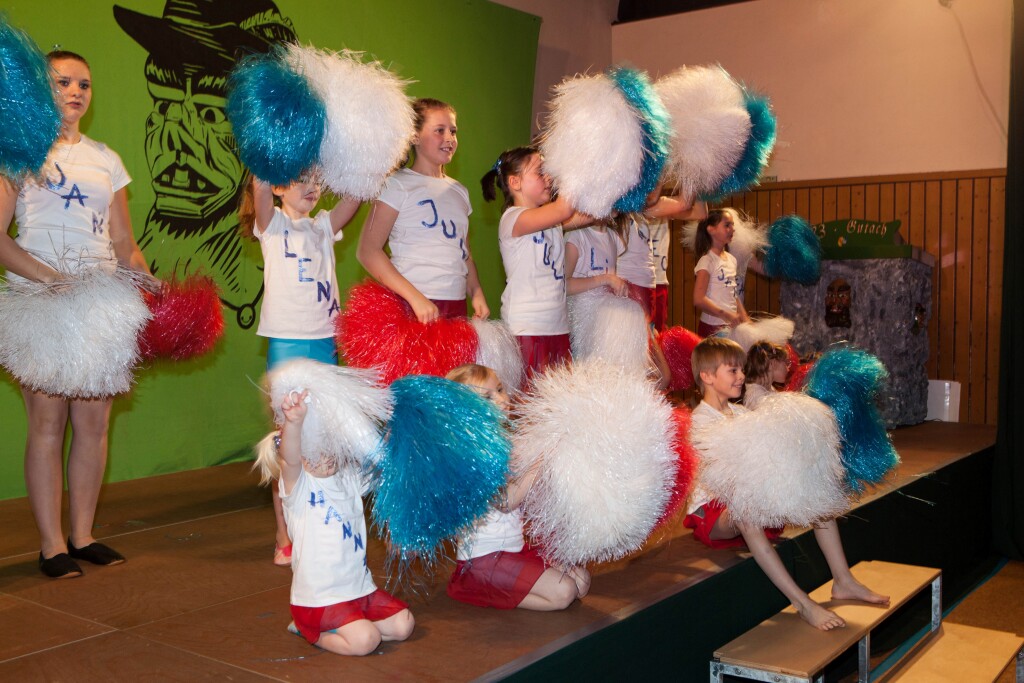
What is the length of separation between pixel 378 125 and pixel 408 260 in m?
0.53

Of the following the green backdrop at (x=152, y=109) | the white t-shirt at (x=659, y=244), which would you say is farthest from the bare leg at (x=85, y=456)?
the white t-shirt at (x=659, y=244)

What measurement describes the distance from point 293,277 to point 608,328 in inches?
41.5

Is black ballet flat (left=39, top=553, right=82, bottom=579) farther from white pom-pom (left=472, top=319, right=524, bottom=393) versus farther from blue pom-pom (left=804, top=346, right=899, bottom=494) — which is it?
blue pom-pom (left=804, top=346, right=899, bottom=494)

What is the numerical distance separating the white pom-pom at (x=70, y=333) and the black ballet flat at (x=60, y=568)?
0.46 metres

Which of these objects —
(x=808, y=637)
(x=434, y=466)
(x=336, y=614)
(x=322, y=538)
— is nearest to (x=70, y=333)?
(x=322, y=538)

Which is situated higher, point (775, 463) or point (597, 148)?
point (597, 148)

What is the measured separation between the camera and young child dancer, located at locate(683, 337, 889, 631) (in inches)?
102

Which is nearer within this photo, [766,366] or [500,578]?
[500,578]

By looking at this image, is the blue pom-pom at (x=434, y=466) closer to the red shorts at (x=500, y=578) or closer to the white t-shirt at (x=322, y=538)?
the white t-shirt at (x=322, y=538)

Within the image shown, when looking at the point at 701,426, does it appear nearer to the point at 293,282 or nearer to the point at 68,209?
the point at 293,282

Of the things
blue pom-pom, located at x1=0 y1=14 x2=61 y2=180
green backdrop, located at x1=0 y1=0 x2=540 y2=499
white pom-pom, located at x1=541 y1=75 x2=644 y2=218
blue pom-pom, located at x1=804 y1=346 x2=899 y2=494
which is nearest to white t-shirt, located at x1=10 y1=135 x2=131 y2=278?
blue pom-pom, located at x1=0 y1=14 x2=61 y2=180

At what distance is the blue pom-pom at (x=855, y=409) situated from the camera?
8.70ft

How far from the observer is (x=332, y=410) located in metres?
1.80

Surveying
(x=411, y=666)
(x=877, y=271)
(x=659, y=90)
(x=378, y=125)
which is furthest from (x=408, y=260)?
(x=877, y=271)
